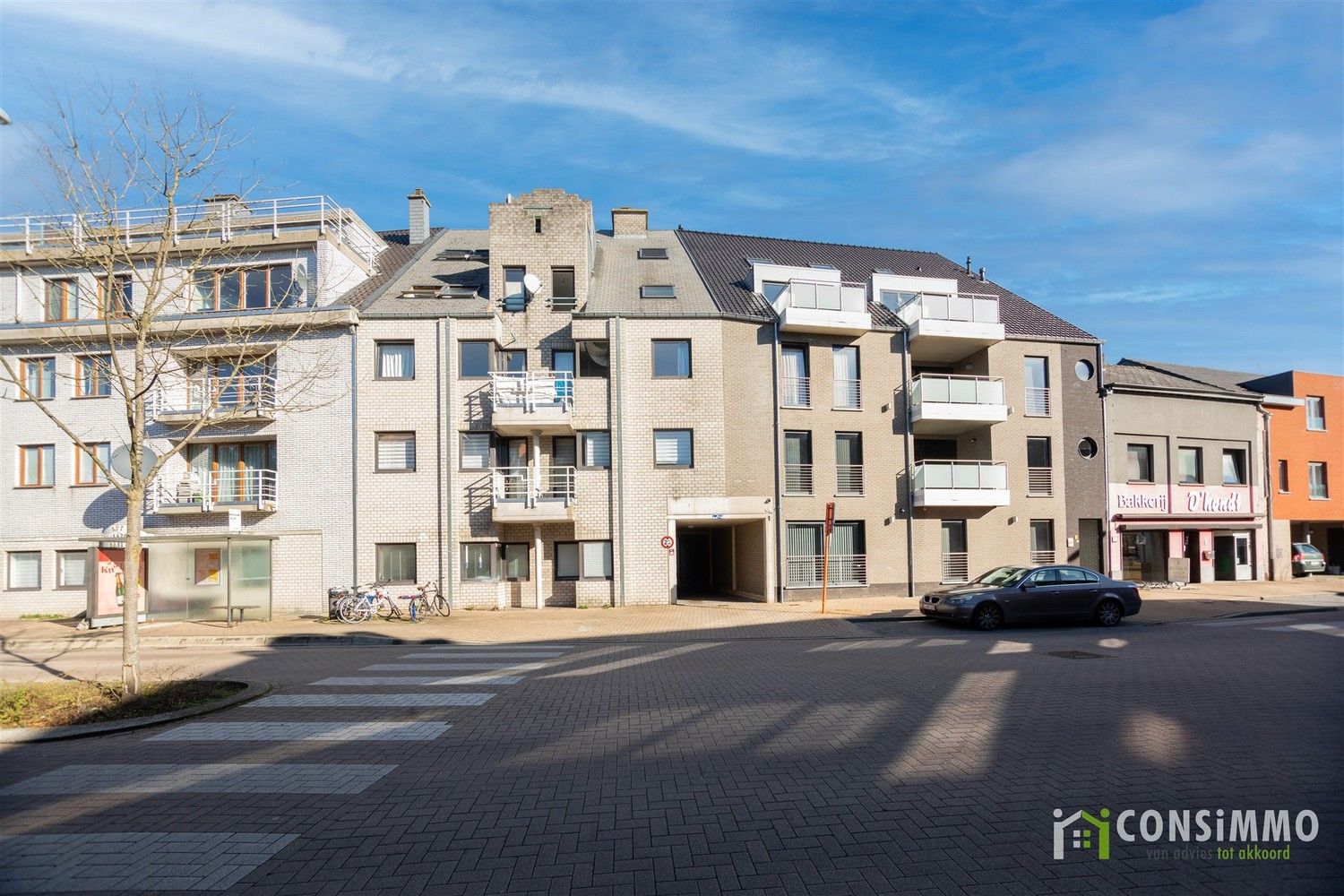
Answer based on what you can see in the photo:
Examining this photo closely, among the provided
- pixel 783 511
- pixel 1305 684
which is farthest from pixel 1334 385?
pixel 1305 684

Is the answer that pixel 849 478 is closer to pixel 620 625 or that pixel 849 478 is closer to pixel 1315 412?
pixel 620 625

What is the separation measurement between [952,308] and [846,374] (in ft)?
13.5

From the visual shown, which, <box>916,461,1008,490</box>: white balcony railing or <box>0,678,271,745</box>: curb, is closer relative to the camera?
<box>0,678,271,745</box>: curb

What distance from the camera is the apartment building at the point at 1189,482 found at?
26969 millimetres

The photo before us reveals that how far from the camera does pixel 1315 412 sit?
103 ft

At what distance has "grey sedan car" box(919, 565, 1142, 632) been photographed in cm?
1666

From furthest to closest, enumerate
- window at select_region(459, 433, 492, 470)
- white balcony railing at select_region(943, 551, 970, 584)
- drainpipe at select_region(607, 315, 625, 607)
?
white balcony railing at select_region(943, 551, 970, 584) → window at select_region(459, 433, 492, 470) → drainpipe at select_region(607, 315, 625, 607)

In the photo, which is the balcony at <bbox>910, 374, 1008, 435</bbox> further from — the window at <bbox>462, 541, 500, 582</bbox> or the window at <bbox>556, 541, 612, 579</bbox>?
the window at <bbox>462, 541, 500, 582</bbox>

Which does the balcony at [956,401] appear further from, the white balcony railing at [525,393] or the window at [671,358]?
the white balcony railing at [525,393]

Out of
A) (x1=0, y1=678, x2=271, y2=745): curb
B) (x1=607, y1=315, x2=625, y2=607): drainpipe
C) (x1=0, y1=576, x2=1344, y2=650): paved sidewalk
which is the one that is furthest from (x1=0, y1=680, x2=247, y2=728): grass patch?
(x1=607, y1=315, x2=625, y2=607): drainpipe

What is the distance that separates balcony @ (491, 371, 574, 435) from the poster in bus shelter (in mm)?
9926

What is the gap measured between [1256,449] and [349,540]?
32.1 metres

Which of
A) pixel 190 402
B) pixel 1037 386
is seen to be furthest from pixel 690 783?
pixel 1037 386

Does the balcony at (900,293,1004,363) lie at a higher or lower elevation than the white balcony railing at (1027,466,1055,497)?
higher
